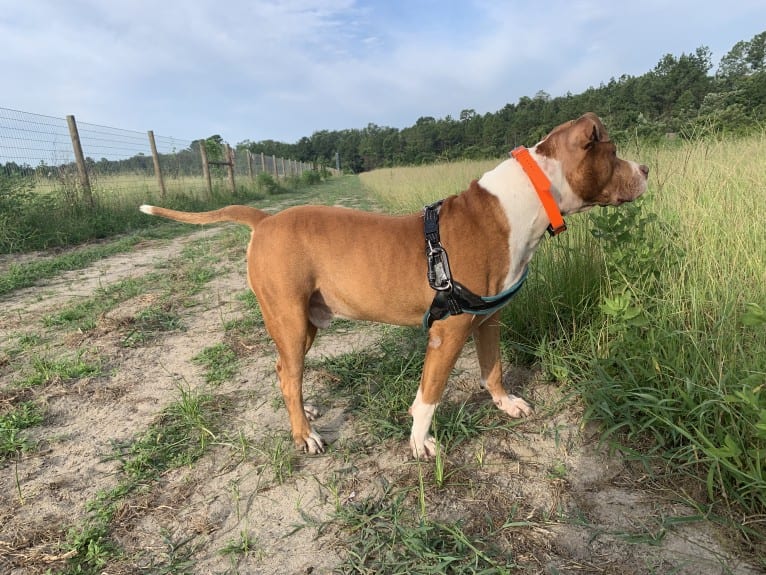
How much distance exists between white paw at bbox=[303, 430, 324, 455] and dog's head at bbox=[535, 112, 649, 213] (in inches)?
72.5

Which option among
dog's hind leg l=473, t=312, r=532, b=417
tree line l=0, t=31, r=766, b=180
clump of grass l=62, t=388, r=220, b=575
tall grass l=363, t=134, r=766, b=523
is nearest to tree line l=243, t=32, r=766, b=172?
tree line l=0, t=31, r=766, b=180

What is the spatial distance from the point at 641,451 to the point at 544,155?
1558 mm

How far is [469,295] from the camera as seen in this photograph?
205cm

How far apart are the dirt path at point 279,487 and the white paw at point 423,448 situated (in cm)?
7

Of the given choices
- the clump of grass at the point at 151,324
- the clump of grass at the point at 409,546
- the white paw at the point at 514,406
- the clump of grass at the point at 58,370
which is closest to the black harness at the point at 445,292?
the white paw at the point at 514,406

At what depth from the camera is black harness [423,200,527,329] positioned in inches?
80.8

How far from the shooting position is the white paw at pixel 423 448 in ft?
7.29

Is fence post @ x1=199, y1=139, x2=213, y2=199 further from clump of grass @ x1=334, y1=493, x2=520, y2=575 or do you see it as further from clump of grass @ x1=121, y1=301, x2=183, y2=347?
clump of grass @ x1=334, y1=493, x2=520, y2=575

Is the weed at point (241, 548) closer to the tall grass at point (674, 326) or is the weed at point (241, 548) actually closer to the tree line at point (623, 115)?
the tall grass at point (674, 326)

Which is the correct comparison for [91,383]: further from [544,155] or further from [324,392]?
[544,155]

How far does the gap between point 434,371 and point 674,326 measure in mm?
1440

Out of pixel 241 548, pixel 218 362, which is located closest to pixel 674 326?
pixel 241 548

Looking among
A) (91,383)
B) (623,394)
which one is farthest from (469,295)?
(91,383)

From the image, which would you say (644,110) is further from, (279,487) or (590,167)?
(279,487)
